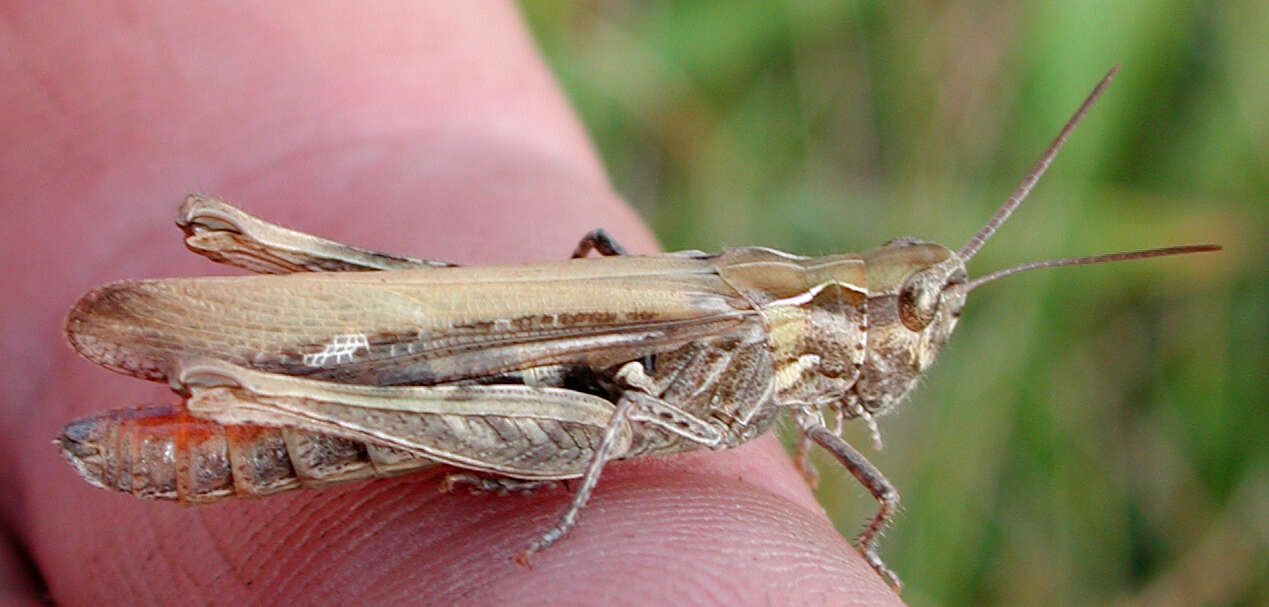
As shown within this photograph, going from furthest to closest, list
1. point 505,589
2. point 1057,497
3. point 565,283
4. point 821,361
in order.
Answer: point 1057,497 → point 821,361 → point 565,283 → point 505,589

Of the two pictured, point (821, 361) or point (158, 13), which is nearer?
point (821, 361)

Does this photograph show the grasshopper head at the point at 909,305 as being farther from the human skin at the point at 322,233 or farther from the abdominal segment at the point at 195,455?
the abdominal segment at the point at 195,455

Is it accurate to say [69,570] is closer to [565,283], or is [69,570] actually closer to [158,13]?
[565,283]

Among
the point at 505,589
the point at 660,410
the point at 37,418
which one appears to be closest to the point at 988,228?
the point at 660,410

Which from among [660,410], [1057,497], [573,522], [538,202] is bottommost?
[1057,497]

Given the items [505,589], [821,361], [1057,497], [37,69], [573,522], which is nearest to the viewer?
[505,589]

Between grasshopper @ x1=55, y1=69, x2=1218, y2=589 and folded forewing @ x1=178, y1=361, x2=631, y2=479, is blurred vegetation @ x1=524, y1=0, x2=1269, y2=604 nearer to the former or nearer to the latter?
grasshopper @ x1=55, y1=69, x2=1218, y2=589

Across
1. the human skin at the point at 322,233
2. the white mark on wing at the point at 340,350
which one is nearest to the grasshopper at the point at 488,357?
the white mark on wing at the point at 340,350
